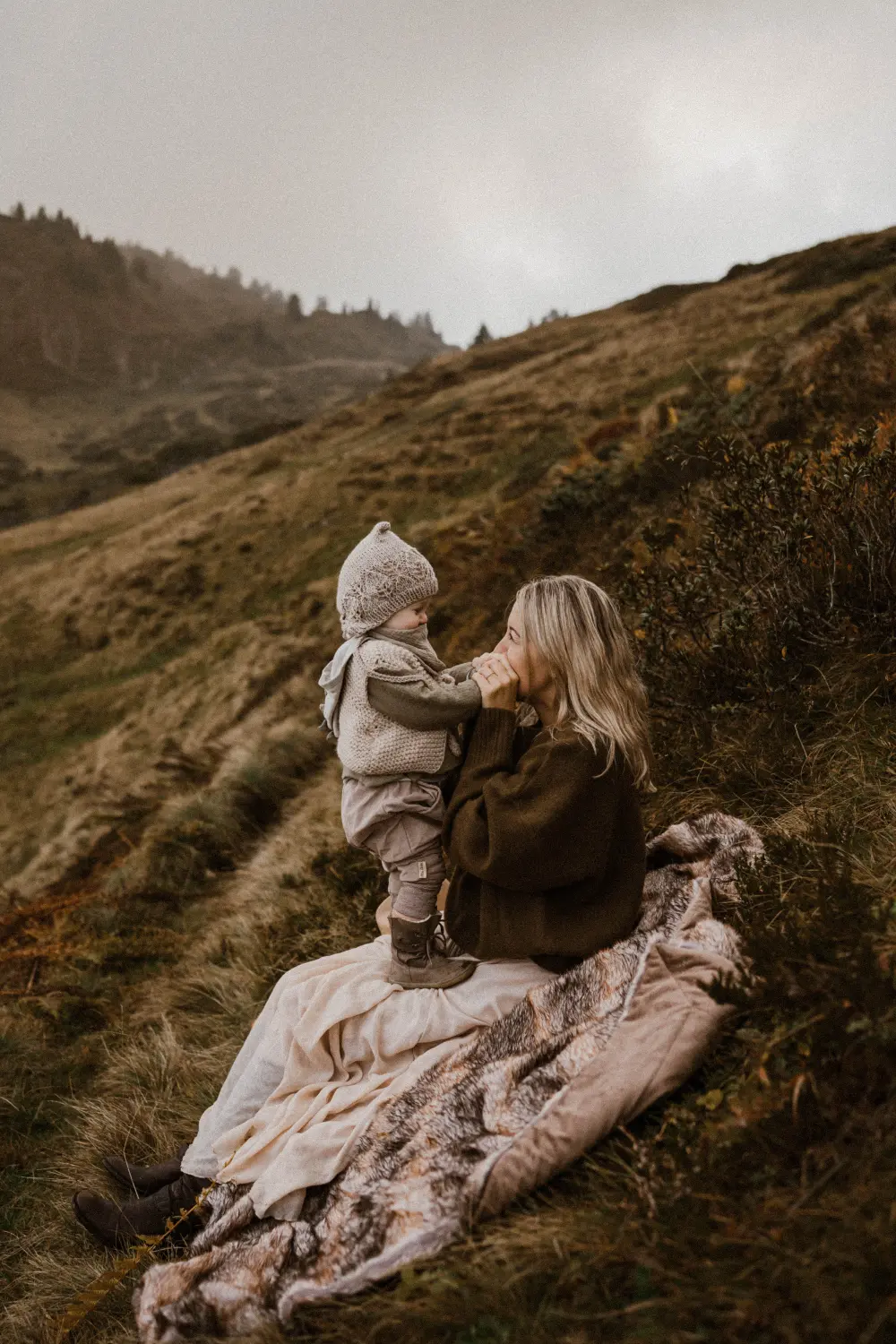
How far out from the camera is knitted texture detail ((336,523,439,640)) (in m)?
3.10

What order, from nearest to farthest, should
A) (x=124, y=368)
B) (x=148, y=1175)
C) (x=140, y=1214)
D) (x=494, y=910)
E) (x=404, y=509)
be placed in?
(x=494, y=910), (x=140, y=1214), (x=148, y=1175), (x=404, y=509), (x=124, y=368)

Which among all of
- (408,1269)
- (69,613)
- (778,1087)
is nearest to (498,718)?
(778,1087)

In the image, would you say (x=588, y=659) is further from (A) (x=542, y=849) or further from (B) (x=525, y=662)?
(A) (x=542, y=849)

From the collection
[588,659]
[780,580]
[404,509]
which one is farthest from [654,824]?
[404,509]

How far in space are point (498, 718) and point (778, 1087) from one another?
4.43ft

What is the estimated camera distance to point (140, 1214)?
2986 millimetres

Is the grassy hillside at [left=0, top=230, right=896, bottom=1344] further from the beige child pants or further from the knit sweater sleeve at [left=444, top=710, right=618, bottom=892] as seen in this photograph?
the beige child pants

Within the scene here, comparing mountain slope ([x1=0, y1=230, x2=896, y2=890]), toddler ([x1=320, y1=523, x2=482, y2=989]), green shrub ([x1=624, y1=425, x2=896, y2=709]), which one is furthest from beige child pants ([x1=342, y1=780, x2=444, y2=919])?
mountain slope ([x1=0, y1=230, x2=896, y2=890])

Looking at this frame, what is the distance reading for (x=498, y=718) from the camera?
9.33 feet

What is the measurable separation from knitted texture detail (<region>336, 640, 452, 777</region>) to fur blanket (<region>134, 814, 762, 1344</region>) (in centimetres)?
89

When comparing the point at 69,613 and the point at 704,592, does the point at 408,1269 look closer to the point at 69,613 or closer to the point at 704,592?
the point at 704,592

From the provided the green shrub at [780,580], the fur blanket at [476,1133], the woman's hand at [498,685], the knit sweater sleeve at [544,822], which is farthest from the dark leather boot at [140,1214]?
the green shrub at [780,580]

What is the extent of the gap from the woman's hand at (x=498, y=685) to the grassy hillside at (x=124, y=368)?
37.8 meters

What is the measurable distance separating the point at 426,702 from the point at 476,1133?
1.30m
